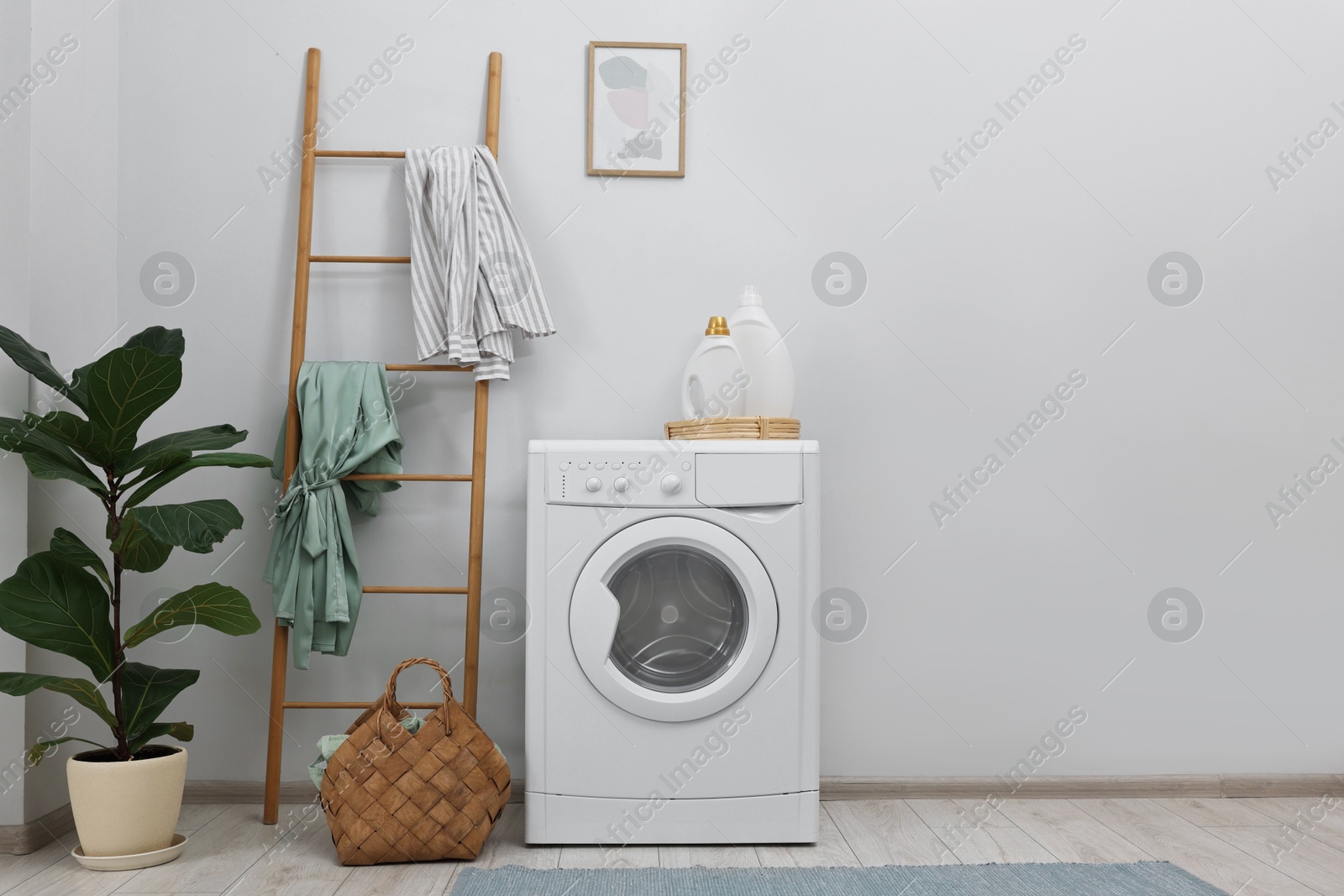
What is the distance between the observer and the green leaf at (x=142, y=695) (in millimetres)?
1941

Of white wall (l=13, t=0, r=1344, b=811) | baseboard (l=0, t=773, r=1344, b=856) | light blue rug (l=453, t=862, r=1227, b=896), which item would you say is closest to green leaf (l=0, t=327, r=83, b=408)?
white wall (l=13, t=0, r=1344, b=811)

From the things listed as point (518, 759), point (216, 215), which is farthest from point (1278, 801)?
point (216, 215)

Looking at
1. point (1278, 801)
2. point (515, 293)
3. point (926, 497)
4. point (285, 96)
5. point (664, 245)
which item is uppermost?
point (285, 96)

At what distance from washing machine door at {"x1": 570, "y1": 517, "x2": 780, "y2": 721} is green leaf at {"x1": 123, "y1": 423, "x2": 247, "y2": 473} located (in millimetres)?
776

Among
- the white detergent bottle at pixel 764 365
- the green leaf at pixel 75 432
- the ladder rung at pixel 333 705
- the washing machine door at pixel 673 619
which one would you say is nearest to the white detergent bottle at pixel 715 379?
the white detergent bottle at pixel 764 365

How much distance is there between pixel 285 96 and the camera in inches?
94.0

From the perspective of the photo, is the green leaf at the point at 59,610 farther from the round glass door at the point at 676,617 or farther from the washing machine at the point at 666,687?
the round glass door at the point at 676,617

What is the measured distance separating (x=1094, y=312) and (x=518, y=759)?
6.15 feet

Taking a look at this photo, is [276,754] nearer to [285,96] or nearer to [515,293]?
[515,293]

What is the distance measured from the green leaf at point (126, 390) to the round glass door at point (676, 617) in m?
0.97

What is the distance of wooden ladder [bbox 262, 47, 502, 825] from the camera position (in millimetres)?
2238

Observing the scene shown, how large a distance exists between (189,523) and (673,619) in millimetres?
971

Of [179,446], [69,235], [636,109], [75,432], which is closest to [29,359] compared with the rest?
[75,432]

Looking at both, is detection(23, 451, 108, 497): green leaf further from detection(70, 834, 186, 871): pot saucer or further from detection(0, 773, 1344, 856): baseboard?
detection(0, 773, 1344, 856): baseboard
